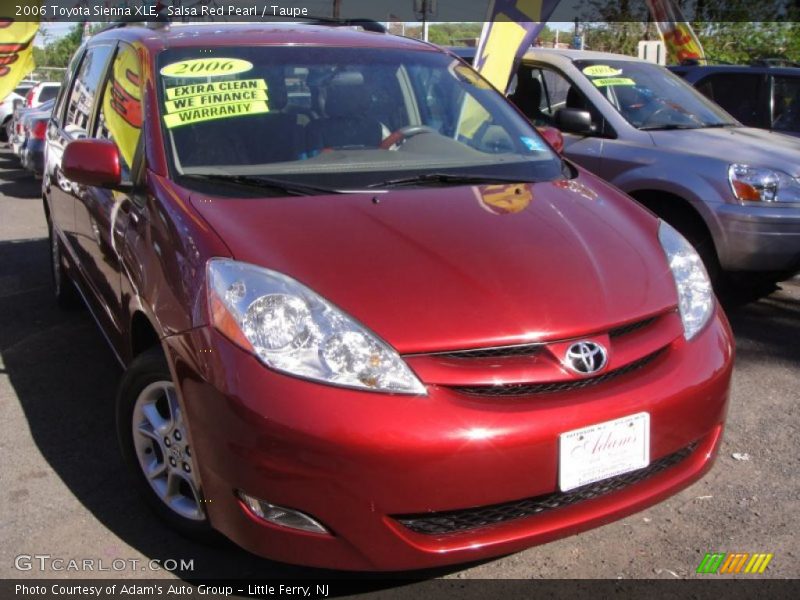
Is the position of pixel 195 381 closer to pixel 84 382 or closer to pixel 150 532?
pixel 150 532

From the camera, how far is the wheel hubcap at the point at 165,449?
279 cm

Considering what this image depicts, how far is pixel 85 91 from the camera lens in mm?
4539

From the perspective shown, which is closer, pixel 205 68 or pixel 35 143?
pixel 205 68

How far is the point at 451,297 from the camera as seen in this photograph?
2.51m

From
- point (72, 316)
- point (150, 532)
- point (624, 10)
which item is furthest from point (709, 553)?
point (624, 10)

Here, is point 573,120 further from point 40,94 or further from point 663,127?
point 40,94

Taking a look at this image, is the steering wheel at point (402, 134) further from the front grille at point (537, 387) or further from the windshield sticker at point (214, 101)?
the front grille at point (537, 387)

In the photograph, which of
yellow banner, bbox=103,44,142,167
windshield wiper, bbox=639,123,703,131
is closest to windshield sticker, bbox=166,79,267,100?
yellow banner, bbox=103,44,142,167

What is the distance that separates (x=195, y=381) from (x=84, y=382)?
2.24 metres

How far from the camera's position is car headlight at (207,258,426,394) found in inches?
91.0

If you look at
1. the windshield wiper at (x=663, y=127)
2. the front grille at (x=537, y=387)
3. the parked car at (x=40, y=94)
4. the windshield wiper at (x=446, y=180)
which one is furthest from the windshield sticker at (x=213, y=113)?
the parked car at (x=40, y=94)

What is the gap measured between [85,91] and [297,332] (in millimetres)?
2833

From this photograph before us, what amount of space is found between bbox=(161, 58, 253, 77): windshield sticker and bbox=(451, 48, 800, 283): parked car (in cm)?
295

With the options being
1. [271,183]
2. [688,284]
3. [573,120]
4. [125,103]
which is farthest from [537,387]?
[573,120]
